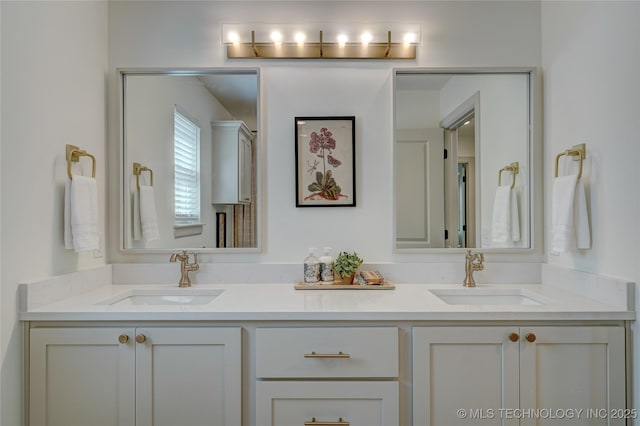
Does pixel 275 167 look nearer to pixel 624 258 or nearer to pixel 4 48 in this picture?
pixel 4 48

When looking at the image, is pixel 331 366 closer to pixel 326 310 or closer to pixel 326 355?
pixel 326 355

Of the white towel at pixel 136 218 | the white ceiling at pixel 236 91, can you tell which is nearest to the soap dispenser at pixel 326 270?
the white ceiling at pixel 236 91

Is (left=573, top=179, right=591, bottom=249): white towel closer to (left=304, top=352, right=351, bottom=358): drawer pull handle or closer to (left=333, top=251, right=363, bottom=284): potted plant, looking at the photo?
(left=333, top=251, right=363, bottom=284): potted plant

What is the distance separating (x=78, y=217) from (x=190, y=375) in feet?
2.59

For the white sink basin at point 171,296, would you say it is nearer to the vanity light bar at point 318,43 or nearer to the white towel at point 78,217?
the white towel at point 78,217

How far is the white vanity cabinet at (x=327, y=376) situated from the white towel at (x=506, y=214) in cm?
93

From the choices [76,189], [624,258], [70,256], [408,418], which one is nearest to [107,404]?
[70,256]

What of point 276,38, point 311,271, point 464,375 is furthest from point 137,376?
point 276,38

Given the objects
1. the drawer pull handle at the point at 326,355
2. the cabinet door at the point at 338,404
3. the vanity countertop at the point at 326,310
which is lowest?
the cabinet door at the point at 338,404

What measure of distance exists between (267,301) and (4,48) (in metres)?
1.27

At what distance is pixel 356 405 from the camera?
133cm

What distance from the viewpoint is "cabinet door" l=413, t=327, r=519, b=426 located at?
4.35ft

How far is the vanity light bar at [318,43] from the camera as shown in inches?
73.7

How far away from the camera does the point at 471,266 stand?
180 cm
